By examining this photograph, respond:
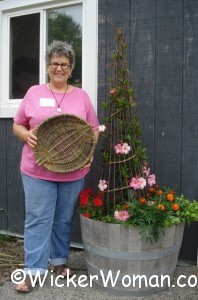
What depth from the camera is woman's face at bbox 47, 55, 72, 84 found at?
2.94 metres

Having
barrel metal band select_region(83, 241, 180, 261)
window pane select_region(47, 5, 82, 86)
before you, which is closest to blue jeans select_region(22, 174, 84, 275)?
barrel metal band select_region(83, 241, 180, 261)

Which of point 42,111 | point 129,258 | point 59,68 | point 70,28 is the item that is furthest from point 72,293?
point 70,28

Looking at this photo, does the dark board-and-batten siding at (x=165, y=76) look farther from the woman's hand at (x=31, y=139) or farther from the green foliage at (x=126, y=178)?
the woman's hand at (x=31, y=139)

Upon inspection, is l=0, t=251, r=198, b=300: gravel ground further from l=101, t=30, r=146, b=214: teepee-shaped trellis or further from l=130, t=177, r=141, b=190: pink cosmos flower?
l=130, t=177, r=141, b=190: pink cosmos flower

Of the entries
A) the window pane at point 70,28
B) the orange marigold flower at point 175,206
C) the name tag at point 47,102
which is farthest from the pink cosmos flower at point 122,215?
the window pane at point 70,28

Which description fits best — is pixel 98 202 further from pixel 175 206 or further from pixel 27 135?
pixel 27 135

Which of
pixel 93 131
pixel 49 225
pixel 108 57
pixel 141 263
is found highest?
pixel 108 57

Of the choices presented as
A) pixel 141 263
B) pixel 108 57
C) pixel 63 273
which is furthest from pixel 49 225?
pixel 108 57

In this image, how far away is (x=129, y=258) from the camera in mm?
2777

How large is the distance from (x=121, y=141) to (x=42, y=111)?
592 millimetres

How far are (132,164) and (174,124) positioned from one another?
595 millimetres

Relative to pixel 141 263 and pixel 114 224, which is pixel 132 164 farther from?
pixel 141 263

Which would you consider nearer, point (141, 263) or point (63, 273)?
point (141, 263)

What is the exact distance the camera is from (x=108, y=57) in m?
3.58
